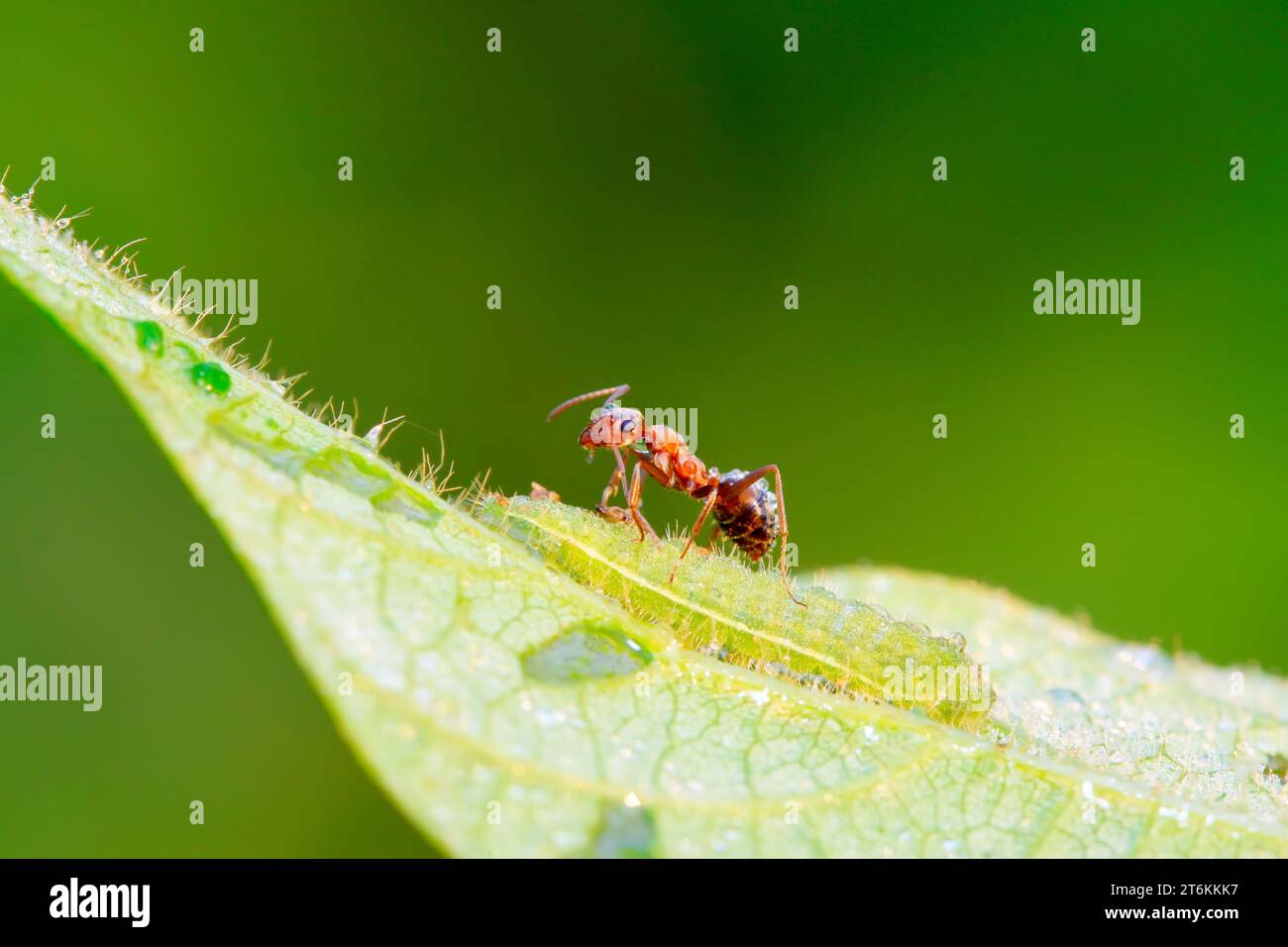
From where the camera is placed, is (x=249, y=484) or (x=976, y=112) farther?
(x=976, y=112)

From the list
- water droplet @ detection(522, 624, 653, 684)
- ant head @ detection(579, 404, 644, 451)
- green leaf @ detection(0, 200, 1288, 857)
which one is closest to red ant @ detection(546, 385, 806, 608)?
ant head @ detection(579, 404, 644, 451)

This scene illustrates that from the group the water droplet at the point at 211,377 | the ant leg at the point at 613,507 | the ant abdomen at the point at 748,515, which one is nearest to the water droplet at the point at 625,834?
the water droplet at the point at 211,377

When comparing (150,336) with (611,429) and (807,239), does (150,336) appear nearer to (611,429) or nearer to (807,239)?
(611,429)

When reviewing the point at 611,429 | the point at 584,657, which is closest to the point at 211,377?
the point at 584,657

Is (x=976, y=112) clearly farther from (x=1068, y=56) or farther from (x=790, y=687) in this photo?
(x=790, y=687)
